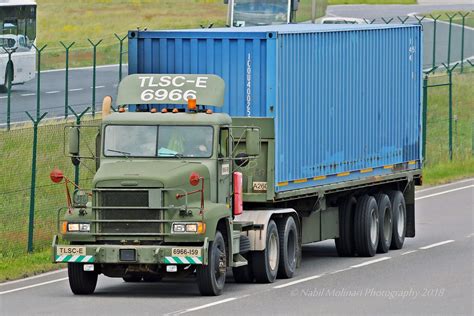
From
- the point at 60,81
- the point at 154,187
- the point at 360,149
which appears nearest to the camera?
the point at 154,187

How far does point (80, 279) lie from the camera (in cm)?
2041

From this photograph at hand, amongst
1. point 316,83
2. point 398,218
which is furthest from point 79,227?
point 398,218

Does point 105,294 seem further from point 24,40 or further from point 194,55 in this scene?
point 24,40

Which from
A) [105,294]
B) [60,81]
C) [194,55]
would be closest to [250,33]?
[194,55]

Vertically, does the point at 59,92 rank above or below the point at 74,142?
above

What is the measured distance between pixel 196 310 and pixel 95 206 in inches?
88.9

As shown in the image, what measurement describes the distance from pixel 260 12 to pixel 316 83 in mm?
26173

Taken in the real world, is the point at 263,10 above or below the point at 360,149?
above

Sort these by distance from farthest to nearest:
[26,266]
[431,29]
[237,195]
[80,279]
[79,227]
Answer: [431,29] < [26,266] < [237,195] < [80,279] < [79,227]

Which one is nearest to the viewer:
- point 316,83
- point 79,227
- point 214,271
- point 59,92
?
point 214,271

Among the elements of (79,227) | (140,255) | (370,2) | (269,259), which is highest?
(370,2)

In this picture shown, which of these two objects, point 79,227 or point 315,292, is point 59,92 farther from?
point 315,292

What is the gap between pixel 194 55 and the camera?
22.5 metres

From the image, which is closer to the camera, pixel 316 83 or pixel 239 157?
pixel 239 157
